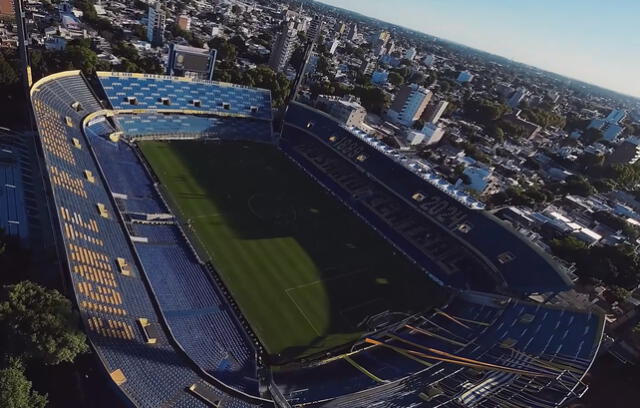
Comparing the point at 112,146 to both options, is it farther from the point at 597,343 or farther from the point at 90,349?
the point at 597,343

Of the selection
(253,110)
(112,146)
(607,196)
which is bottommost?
(112,146)

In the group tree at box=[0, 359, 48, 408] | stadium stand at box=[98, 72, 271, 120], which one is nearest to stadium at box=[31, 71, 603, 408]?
stadium stand at box=[98, 72, 271, 120]

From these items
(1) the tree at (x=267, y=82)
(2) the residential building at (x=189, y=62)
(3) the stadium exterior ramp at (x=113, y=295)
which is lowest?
(3) the stadium exterior ramp at (x=113, y=295)

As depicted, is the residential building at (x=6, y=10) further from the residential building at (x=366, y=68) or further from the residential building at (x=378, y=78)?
the residential building at (x=366, y=68)

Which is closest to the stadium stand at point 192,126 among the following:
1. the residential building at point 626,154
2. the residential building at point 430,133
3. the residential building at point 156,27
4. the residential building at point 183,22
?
the residential building at point 430,133

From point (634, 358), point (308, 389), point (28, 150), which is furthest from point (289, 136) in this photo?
point (634, 358)
